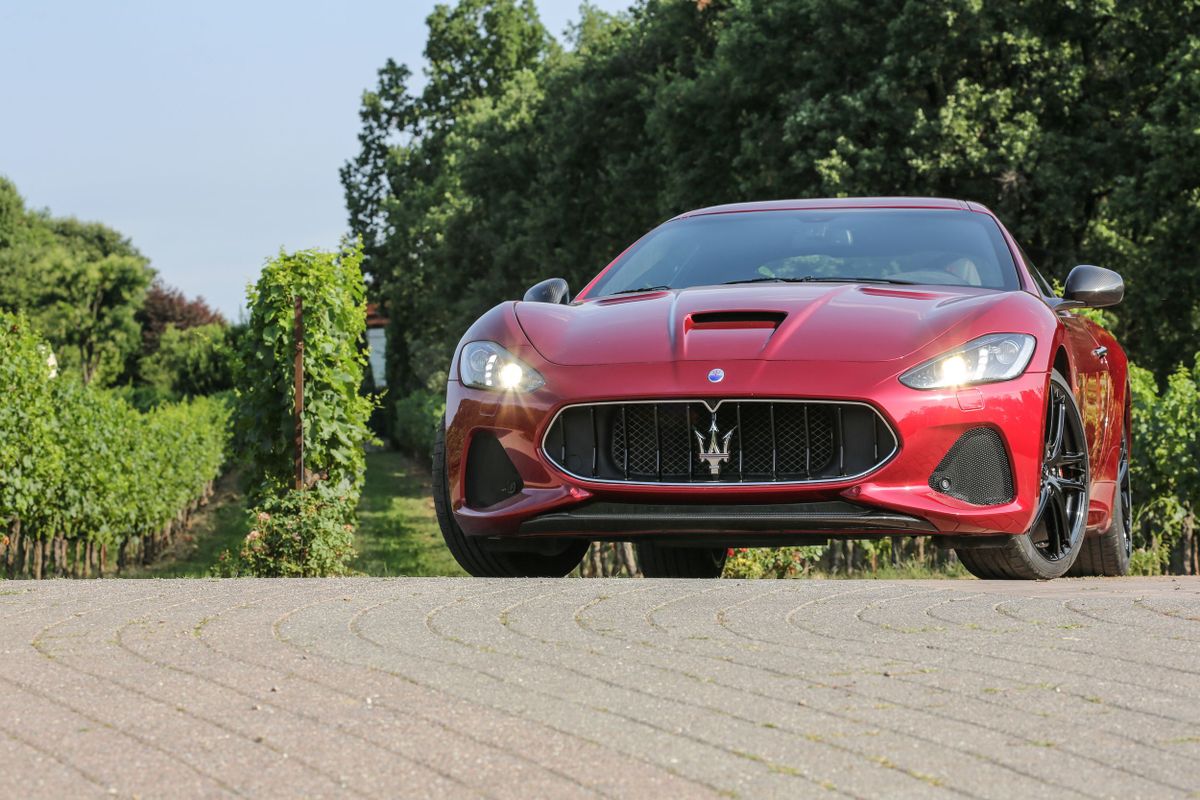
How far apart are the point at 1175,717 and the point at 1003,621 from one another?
1312 millimetres

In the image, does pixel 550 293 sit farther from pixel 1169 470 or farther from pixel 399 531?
pixel 399 531

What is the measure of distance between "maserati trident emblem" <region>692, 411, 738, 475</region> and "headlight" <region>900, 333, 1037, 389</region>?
64 cm

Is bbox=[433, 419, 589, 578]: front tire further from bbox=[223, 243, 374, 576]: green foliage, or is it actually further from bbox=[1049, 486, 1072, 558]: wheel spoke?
bbox=[223, 243, 374, 576]: green foliage

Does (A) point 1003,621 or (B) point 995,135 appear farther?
(B) point 995,135

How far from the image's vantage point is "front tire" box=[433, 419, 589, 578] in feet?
21.9

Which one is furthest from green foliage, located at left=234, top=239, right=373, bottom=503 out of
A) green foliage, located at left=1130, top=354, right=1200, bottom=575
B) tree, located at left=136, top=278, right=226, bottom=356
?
tree, located at left=136, top=278, right=226, bottom=356

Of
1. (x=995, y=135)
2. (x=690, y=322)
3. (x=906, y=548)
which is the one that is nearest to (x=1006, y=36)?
(x=995, y=135)

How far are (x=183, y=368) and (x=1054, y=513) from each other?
78.3 metres

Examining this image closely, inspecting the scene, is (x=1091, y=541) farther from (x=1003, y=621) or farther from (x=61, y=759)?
(x=61, y=759)

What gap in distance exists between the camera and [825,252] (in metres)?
7.02

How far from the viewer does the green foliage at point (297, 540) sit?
1448 cm

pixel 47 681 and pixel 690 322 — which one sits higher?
pixel 690 322

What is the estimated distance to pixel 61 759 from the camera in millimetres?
3504

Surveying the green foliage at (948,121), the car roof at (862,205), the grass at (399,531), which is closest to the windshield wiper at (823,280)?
the car roof at (862,205)
